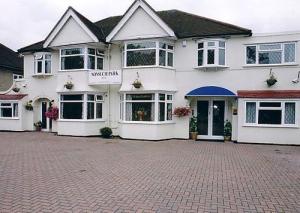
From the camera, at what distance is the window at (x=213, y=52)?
16781 millimetres

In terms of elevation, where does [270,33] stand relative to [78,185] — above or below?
above

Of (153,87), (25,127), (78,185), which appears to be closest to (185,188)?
(78,185)

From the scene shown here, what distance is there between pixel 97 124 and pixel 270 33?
10.9 meters

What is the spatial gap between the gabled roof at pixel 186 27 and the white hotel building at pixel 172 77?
0.20 ft

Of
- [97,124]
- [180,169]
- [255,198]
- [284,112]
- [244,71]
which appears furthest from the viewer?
[97,124]

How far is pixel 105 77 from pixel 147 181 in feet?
36.5

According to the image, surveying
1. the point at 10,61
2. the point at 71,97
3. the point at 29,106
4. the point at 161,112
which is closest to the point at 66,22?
the point at 71,97

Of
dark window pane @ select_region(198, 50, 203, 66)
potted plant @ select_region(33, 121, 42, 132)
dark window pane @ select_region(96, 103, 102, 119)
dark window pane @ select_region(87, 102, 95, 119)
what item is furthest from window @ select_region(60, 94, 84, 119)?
dark window pane @ select_region(198, 50, 203, 66)

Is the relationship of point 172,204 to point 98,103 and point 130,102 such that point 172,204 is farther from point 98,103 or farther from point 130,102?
point 98,103

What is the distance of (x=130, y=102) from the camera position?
17.6 m

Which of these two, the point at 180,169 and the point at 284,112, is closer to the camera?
the point at 180,169

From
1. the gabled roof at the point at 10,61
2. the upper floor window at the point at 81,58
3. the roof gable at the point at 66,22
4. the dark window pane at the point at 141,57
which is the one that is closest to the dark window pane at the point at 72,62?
the upper floor window at the point at 81,58

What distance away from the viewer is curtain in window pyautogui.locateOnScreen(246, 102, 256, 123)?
16219 mm

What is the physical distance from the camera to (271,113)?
52.3ft
